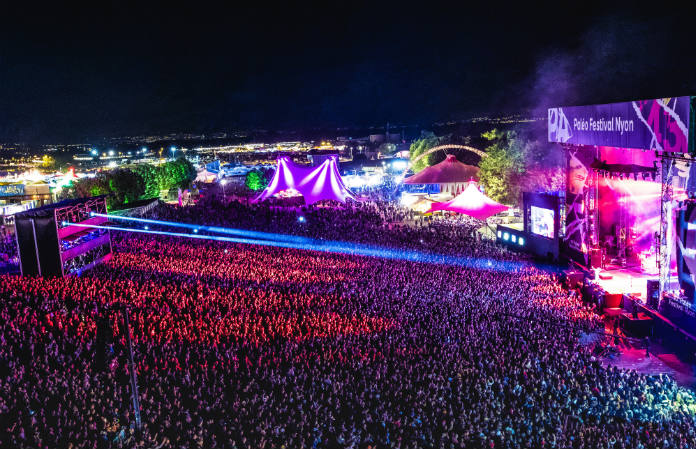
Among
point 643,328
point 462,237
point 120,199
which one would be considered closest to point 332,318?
point 643,328

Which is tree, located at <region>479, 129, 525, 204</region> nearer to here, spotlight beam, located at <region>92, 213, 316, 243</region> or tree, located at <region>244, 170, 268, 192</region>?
spotlight beam, located at <region>92, 213, 316, 243</region>

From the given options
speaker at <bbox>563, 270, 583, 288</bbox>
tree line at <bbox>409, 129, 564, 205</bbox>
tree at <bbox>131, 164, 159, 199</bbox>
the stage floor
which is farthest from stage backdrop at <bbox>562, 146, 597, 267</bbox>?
tree at <bbox>131, 164, 159, 199</bbox>

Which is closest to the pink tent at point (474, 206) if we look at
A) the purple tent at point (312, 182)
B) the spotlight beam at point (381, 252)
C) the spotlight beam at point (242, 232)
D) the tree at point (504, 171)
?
the purple tent at point (312, 182)

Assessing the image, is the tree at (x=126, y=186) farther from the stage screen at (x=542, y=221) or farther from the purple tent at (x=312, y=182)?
the stage screen at (x=542, y=221)

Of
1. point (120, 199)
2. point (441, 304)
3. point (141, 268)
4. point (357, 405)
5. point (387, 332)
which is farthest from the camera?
point (120, 199)

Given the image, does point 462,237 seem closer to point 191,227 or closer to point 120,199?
point 191,227

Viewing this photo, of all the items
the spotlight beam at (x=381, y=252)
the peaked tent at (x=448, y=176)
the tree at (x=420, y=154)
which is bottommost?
the spotlight beam at (x=381, y=252)
